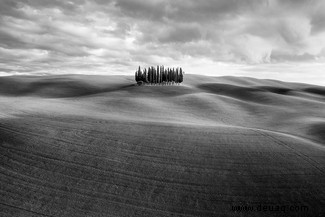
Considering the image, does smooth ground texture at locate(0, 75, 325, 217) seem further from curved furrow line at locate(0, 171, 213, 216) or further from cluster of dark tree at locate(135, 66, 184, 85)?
cluster of dark tree at locate(135, 66, 184, 85)

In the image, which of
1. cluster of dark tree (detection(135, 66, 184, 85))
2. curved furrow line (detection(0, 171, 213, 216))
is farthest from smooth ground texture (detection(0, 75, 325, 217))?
cluster of dark tree (detection(135, 66, 184, 85))

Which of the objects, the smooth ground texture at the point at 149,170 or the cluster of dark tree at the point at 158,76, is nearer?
the smooth ground texture at the point at 149,170

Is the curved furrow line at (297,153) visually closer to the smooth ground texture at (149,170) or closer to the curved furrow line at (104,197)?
the smooth ground texture at (149,170)

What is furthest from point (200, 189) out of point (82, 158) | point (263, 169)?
point (82, 158)

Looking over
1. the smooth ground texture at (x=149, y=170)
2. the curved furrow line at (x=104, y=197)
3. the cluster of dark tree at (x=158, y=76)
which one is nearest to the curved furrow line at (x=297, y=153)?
the smooth ground texture at (x=149, y=170)

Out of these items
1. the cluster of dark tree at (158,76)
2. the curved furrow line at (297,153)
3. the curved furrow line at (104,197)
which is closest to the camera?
the curved furrow line at (104,197)

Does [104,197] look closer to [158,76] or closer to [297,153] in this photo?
[297,153]

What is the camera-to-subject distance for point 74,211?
34.9 feet

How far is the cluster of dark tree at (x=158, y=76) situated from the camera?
80875 mm

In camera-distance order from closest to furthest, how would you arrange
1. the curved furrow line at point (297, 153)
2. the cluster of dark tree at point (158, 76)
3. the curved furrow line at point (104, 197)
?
1. the curved furrow line at point (104, 197)
2. the curved furrow line at point (297, 153)
3. the cluster of dark tree at point (158, 76)

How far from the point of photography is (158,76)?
271 ft

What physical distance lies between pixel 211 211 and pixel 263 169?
5.21 m

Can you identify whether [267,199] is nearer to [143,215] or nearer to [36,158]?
[143,215]

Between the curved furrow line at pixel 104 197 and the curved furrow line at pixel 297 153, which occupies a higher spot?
the curved furrow line at pixel 297 153
